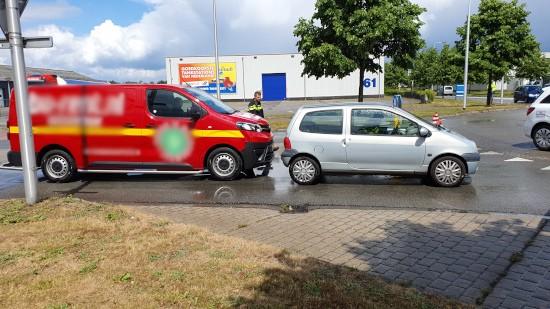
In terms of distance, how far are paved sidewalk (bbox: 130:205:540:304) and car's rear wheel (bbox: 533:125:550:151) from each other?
303 inches

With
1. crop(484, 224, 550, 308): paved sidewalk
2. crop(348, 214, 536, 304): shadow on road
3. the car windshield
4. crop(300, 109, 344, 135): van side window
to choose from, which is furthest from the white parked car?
crop(484, 224, 550, 308): paved sidewalk

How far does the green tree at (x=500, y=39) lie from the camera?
3241 cm

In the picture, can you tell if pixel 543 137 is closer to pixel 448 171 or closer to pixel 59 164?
pixel 448 171

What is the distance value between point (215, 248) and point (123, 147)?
501cm

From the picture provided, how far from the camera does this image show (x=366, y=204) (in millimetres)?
7281

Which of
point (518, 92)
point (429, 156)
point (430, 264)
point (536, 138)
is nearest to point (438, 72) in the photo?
point (518, 92)

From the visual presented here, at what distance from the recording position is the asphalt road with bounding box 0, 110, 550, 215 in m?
7.29

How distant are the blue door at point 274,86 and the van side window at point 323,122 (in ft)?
139

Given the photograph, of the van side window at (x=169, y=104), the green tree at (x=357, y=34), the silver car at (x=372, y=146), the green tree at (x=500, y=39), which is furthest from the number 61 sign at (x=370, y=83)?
the van side window at (x=169, y=104)

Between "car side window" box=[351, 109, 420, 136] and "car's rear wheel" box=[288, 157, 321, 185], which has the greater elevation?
"car side window" box=[351, 109, 420, 136]

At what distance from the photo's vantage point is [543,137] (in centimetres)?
1270

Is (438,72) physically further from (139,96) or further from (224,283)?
(224,283)

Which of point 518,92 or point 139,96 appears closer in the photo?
point 139,96

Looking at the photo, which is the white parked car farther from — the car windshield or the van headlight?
the car windshield
